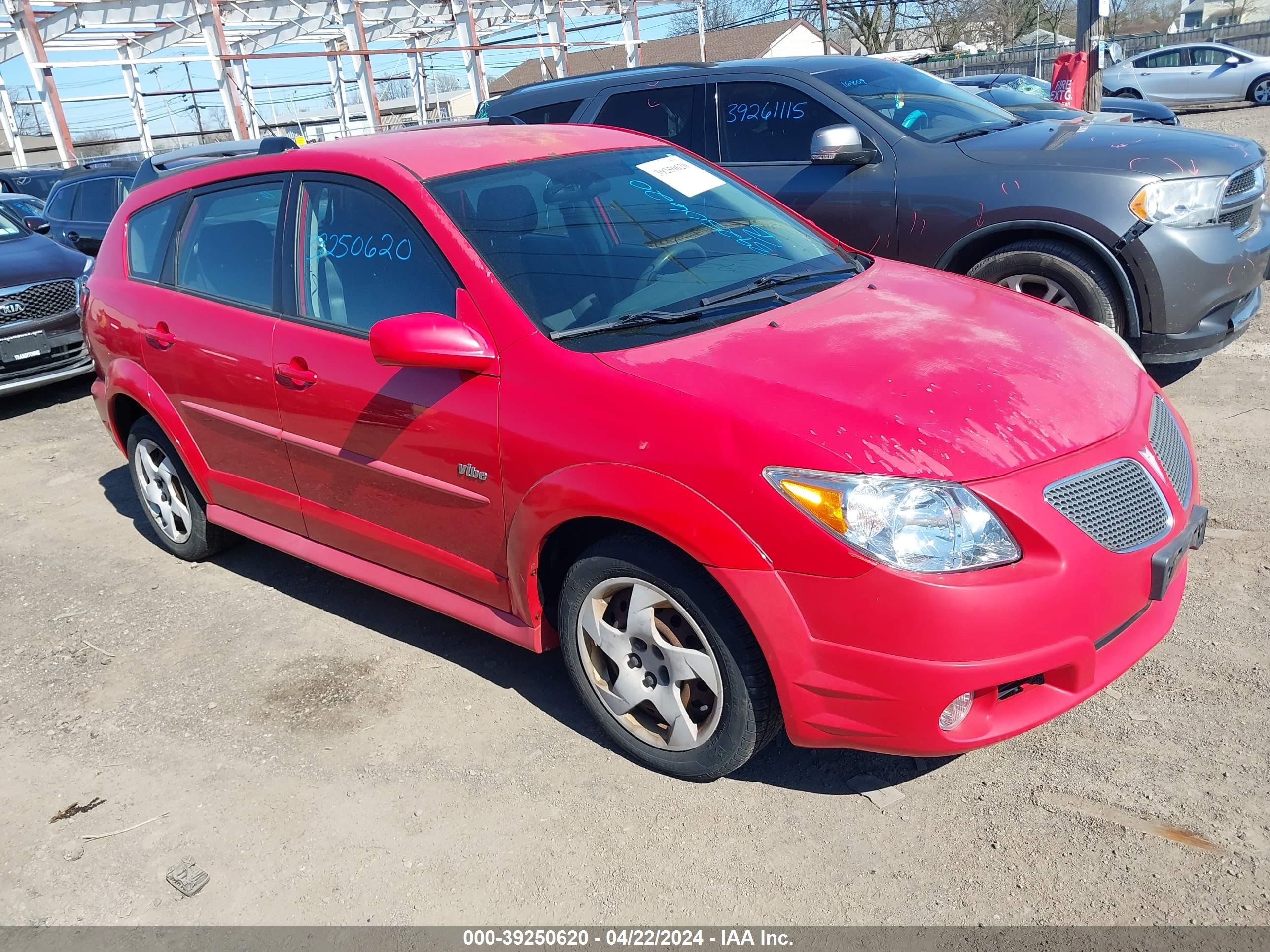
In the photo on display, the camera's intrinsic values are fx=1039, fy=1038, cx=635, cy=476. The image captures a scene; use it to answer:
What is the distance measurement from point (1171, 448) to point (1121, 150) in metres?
3.01

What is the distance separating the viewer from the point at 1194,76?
935 inches

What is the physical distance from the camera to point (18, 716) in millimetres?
3781

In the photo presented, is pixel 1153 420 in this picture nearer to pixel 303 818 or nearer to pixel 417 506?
pixel 417 506

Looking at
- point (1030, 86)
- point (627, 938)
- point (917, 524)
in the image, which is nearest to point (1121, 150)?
point (917, 524)

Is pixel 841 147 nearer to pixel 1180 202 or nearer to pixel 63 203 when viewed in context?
pixel 1180 202

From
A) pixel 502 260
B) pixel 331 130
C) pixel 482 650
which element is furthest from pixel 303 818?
pixel 331 130

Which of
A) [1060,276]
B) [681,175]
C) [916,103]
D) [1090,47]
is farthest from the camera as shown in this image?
[1090,47]

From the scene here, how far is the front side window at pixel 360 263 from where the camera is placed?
331cm

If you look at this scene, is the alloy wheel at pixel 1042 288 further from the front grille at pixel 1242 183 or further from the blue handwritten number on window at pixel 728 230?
the blue handwritten number on window at pixel 728 230

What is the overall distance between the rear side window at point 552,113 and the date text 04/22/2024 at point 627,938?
582 cm

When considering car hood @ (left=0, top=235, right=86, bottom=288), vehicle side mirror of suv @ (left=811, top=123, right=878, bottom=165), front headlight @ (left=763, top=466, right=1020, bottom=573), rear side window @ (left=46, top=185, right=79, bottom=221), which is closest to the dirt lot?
front headlight @ (left=763, top=466, right=1020, bottom=573)

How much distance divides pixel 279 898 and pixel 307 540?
1561 mm

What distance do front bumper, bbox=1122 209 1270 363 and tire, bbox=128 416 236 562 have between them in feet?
15.1

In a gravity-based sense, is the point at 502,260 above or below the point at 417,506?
above
